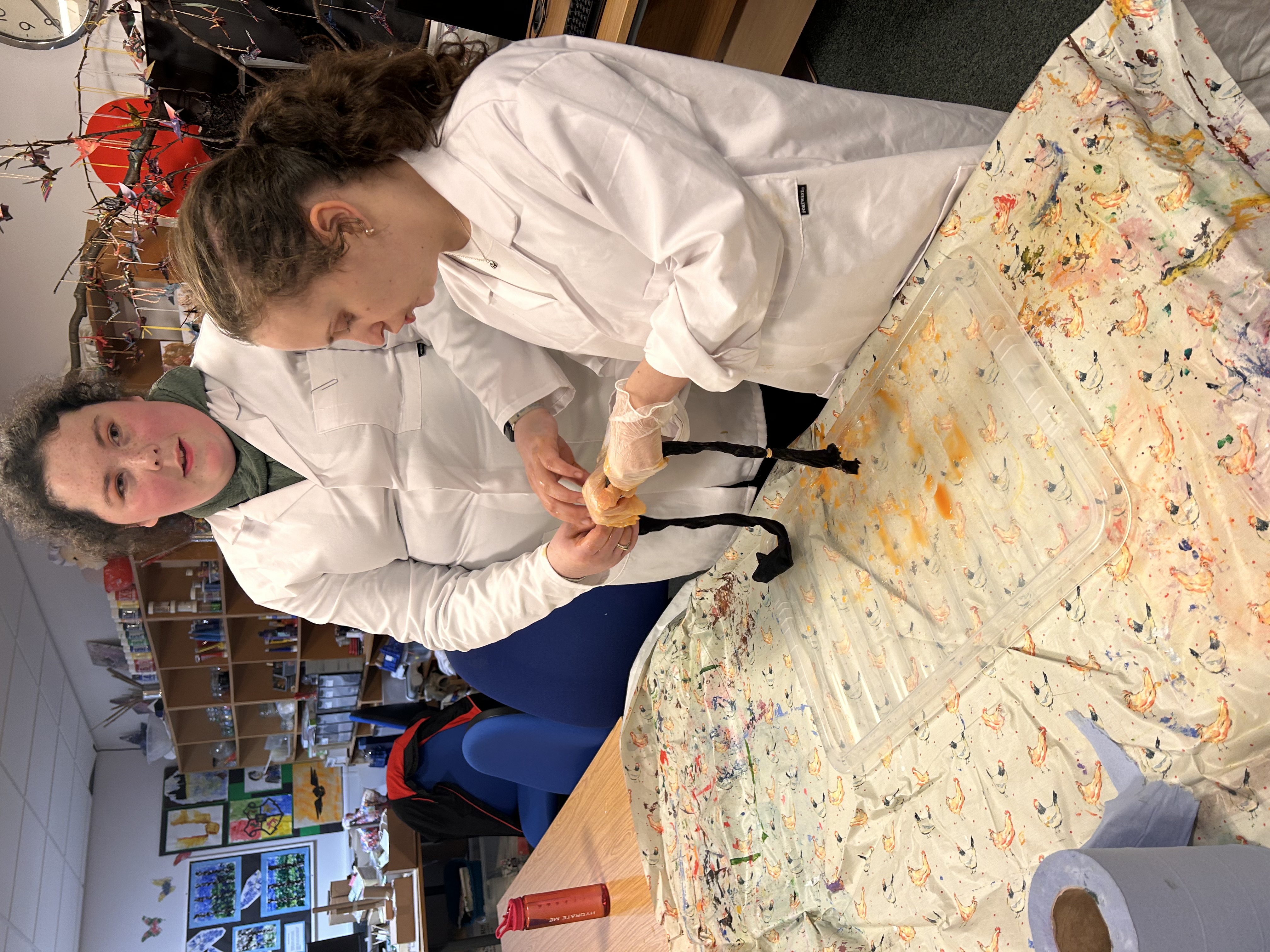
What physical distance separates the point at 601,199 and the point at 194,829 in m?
4.55

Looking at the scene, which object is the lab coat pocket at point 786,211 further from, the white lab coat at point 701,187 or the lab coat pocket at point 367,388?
the lab coat pocket at point 367,388

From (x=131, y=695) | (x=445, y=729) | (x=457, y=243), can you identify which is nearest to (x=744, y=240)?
(x=457, y=243)

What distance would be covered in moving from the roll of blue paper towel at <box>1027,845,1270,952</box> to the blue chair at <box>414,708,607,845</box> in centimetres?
167

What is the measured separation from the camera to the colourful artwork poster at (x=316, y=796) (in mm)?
4320

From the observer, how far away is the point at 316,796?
4.36 m

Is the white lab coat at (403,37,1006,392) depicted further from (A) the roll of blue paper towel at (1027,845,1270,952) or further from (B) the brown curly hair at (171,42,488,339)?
(A) the roll of blue paper towel at (1027,845,1270,952)

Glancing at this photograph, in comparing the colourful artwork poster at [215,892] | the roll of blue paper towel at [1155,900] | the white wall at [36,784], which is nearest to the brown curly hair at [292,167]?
the roll of blue paper towel at [1155,900]

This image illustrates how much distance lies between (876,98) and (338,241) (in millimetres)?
764

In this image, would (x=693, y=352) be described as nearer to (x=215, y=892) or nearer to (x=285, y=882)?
(x=285, y=882)

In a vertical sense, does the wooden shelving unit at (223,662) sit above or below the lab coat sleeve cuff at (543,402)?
above

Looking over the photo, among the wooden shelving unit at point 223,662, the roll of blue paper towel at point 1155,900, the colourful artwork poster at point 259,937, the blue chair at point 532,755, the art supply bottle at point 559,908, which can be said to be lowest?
the roll of blue paper towel at point 1155,900

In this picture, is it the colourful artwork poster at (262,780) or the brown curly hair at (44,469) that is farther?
the colourful artwork poster at (262,780)

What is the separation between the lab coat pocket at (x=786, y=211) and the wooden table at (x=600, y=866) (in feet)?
3.64

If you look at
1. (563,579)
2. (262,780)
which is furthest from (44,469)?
(262,780)
